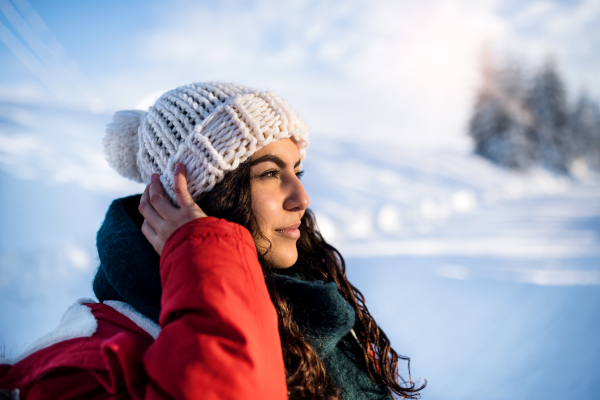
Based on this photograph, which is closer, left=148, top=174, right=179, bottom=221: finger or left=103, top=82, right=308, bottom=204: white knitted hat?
left=148, top=174, right=179, bottom=221: finger

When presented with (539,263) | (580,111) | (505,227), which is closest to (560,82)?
(580,111)

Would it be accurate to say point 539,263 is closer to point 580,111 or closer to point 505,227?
point 505,227

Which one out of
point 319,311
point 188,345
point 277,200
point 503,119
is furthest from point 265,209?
point 503,119

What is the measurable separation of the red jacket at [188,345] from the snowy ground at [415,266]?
93cm

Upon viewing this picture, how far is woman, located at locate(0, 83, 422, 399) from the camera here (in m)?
0.70

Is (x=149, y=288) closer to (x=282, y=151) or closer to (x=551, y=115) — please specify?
(x=282, y=151)

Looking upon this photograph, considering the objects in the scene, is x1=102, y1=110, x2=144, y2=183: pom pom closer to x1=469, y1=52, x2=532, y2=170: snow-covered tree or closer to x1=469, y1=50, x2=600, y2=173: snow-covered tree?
x1=469, y1=52, x2=532, y2=170: snow-covered tree

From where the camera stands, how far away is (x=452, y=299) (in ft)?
10.3

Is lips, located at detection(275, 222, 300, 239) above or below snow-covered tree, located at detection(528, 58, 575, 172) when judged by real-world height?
below

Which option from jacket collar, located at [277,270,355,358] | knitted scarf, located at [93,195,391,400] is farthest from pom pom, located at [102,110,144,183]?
jacket collar, located at [277,270,355,358]

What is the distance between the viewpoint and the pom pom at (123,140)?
4.88 feet

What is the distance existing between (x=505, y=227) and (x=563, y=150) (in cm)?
1305

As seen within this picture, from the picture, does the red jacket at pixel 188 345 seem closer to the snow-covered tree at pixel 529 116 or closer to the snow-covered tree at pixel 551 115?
the snow-covered tree at pixel 529 116

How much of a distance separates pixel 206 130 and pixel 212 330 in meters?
0.78
